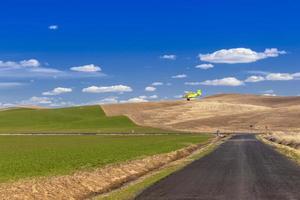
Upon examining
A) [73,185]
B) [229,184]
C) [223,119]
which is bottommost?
[229,184]

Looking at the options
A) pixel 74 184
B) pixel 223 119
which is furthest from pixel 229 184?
pixel 223 119

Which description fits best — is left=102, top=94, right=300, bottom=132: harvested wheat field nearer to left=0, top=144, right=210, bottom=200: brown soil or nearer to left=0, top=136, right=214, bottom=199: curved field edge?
left=0, top=136, right=214, bottom=199: curved field edge

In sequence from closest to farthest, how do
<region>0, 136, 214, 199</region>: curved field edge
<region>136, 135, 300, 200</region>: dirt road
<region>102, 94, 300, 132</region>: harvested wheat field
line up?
<region>136, 135, 300, 200</region>: dirt road → <region>0, 136, 214, 199</region>: curved field edge → <region>102, 94, 300, 132</region>: harvested wheat field

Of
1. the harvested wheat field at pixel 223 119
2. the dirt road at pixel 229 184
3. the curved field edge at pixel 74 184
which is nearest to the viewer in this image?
the dirt road at pixel 229 184

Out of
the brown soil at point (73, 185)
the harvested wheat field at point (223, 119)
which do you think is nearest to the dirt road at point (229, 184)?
the brown soil at point (73, 185)

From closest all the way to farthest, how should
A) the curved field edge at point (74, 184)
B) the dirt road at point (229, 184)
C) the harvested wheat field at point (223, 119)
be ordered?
the dirt road at point (229, 184), the curved field edge at point (74, 184), the harvested wheat field at point (223, 119)

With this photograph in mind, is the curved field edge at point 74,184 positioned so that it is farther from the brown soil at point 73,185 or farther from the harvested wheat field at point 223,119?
the harvested wheat field at point 223,119

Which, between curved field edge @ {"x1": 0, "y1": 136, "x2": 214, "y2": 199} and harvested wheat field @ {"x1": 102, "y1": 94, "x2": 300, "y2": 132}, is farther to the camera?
harvested wheat field @ {"x1": 102, "y1": 94, "x2": 300, "y2": 132}

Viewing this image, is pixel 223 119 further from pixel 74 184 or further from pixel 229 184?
pixel 74 184

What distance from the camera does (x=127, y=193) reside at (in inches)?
954

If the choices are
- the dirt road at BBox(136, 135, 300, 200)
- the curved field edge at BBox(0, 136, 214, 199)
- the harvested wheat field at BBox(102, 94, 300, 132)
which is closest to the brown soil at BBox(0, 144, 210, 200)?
the curved field edge at BBox(0, 136, 214, 199)

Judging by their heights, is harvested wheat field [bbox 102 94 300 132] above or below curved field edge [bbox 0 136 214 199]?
above

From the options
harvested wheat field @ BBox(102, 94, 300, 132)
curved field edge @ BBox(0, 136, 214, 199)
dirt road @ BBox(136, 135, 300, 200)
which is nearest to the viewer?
dirt road @ BBox(136, 135, 300, 200)

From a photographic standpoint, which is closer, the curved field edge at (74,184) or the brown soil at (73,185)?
the brown soil at (73,185)
